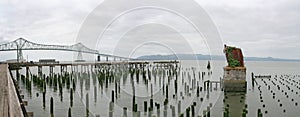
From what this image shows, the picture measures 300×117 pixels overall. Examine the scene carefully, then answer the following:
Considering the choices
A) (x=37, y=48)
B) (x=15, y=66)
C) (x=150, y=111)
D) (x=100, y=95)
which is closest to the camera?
(x=150, y=111)

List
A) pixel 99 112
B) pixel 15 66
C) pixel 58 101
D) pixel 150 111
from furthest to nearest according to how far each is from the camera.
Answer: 1. pixel 15 66
2. pixel 58 101
3. pixel 99 112
4. pixel 150 111

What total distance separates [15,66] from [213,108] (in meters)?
36.8

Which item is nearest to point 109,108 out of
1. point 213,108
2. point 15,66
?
point 213,108

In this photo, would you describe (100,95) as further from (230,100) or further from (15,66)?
(15,66)

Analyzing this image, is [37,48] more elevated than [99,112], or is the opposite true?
[37,48]

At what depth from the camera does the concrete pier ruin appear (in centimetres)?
3944

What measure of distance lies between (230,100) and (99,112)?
48.9 feet

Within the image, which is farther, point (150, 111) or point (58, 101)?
point (58, 101)

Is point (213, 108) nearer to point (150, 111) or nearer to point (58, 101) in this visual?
point (150, 111)

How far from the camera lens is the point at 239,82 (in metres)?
39.8

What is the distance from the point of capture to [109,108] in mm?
29234

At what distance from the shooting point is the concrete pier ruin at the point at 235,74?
129ft

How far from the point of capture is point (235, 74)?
130 feet

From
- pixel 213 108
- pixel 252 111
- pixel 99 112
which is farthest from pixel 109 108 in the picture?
pixel 252 111
